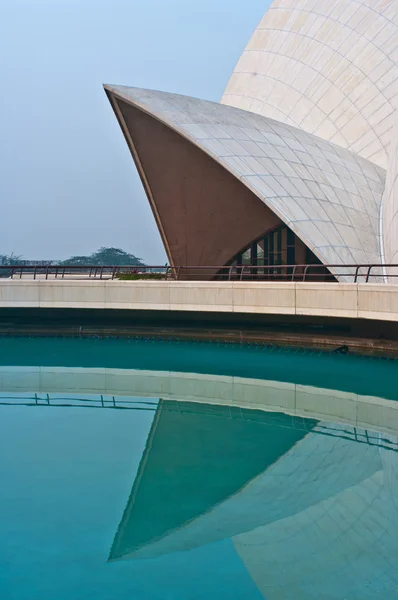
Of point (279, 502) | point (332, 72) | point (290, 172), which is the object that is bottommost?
point (279, 502)

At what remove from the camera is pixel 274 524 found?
698cm

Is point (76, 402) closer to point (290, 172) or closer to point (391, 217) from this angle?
point (391, 217)

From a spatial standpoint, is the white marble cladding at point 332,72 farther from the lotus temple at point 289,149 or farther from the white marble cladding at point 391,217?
the white marble cladding at point 391,217

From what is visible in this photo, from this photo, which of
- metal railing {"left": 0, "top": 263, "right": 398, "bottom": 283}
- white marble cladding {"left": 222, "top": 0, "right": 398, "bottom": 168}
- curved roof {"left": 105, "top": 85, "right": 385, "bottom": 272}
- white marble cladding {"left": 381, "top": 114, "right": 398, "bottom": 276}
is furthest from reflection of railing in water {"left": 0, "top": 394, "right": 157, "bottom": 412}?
white marble cladding {"left": 222, "top": 0, "right": 398, "bottom": 168}

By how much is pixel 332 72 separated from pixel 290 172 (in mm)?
9342

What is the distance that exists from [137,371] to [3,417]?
4.49 m

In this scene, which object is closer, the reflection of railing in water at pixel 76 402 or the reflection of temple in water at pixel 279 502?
the reflection of temple in water at pixel 279 502

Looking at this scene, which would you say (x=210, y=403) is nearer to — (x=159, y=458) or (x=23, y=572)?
(x=159, y=458)

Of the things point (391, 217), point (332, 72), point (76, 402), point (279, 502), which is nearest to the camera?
point (279, 502)

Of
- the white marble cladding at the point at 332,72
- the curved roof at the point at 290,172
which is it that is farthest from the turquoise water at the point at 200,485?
the white marble cladding at the point at 332,72

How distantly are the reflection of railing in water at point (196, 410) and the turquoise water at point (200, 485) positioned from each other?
0.04 metres

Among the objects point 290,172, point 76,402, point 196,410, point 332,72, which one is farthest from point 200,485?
point 332,72

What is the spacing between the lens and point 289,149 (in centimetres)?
2278

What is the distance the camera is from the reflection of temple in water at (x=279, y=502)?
5.96m
